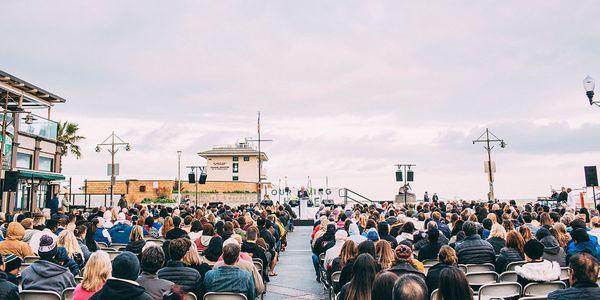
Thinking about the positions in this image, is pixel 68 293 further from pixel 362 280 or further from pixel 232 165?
pixel 232 165

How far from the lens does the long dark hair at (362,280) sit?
386 cm

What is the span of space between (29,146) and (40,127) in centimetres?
156

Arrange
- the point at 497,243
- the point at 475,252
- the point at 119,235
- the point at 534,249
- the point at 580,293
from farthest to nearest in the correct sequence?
the point at 119,235
the point at 497,243
the point at 475,252
the point at 534,249
the point at 580,293

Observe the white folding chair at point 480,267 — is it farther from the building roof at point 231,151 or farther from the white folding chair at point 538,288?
the building roof at point 231,151

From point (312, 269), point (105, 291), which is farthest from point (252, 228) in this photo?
point (105, 291)

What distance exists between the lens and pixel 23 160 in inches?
987

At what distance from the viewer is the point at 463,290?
3293mm

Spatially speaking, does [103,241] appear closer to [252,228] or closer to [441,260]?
[252,228]

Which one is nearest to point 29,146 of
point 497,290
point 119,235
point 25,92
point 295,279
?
point 25,92

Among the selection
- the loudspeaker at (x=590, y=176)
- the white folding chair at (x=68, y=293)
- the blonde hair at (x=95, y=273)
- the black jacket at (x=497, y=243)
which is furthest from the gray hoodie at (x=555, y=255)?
the loudspeaker at (x=590, y=176)

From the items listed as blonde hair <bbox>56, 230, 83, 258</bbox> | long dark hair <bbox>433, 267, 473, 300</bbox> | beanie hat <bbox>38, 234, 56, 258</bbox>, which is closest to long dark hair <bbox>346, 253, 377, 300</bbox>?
long dark hair <bbox>433, 267, 473, 300</bbox>

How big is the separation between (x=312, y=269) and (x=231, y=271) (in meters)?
7.22

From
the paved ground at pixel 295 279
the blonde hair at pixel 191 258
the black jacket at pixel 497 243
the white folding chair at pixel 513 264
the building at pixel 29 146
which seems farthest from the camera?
the building at pixel 29 146

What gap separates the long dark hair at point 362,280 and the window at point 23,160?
25.9 m
